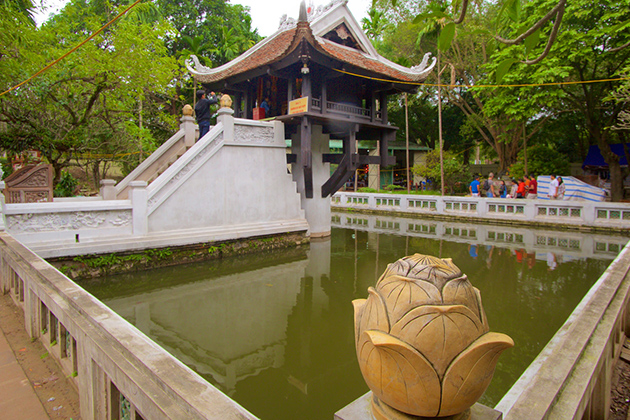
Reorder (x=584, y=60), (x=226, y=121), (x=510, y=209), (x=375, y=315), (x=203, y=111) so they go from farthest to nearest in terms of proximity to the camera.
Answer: (x=510, y=209), (x=584, y=60), (x=203, y=111), (x=226, y=121), (x=375, y=315)

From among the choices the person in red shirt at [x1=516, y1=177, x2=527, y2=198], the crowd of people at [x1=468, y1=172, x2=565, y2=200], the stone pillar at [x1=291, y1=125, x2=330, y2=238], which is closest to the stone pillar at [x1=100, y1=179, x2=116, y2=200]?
the stone pillar at [x1=291, y1=125, x2=330, y2=238]

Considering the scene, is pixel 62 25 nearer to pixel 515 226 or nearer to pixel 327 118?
pixel 327 118

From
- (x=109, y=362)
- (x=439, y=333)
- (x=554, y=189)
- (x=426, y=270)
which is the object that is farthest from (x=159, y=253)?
(x=554, y=189)

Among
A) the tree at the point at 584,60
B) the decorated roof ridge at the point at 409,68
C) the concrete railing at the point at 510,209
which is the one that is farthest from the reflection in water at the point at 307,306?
the tree at the point at 584,60

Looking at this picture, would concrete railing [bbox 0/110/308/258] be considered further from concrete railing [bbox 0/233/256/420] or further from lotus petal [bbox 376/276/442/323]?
lotus petal [bbox 376/276/442/323]

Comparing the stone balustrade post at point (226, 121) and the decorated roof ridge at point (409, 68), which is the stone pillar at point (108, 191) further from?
the decorated roof ridge at point (409, 68)

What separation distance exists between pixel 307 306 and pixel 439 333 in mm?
4655

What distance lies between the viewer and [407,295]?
1318 millimetres

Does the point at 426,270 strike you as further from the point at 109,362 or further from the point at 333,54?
the point at 333,54

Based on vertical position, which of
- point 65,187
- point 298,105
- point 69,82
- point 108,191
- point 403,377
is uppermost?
point 69,82

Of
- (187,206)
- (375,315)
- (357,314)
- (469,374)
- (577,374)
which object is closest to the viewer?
(469,374)

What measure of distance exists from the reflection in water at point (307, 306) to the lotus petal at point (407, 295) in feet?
7.58

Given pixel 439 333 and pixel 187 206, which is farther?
pixel 187 206

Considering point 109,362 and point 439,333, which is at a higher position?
point 439,333
